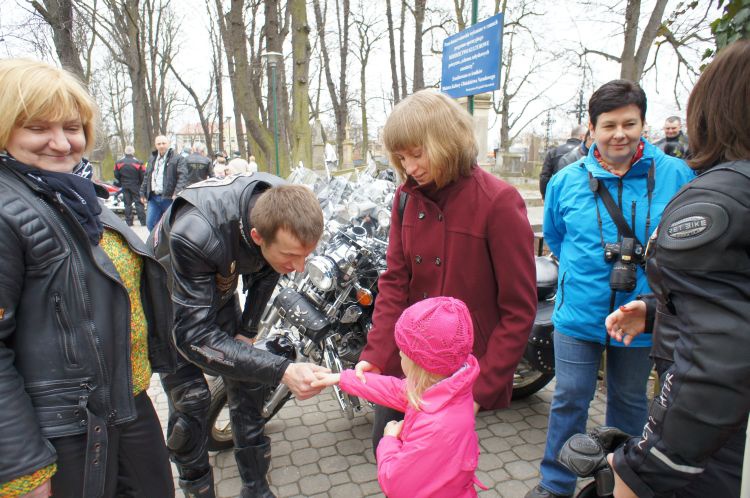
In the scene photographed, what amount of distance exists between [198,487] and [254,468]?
0.98 feet

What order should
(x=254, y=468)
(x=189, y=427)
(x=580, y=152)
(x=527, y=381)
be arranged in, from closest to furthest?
1. (x=189, y=427)
2. (x=254, y=468)
3. (x=527, y=381)
4. (x=580, y=152)

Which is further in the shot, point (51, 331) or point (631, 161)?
point (631, 161)

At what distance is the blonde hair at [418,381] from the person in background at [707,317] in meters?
0.52

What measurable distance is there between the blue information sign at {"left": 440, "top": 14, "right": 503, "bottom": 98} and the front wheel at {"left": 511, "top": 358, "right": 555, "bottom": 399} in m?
5.08

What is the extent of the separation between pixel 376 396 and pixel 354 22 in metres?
25.7

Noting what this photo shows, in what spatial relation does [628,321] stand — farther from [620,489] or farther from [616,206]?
[620,489]

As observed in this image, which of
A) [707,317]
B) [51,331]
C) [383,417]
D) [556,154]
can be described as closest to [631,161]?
[707,317]

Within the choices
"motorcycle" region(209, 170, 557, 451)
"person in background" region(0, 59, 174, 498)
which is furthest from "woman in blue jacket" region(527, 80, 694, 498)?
"person in background" region(0, 59, 174, 498)

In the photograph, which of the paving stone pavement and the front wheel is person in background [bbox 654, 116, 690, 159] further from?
the front wheel

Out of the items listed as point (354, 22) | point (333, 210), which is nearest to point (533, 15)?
point (354, 22)

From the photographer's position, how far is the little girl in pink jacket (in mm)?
1403

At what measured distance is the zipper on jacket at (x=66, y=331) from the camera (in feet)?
4.24

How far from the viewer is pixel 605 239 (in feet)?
6.89

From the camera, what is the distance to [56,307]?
4.24 feet
